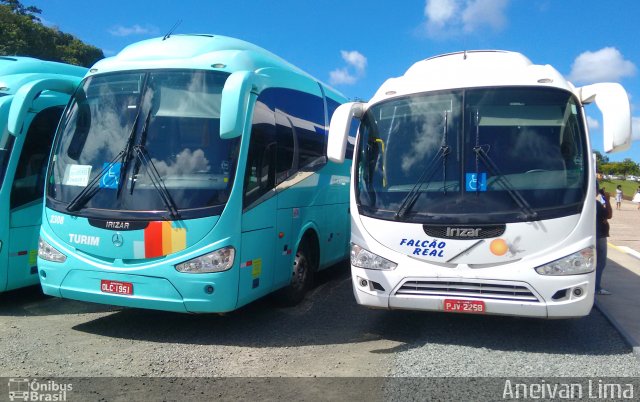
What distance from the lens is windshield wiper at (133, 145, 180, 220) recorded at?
5.82 meters

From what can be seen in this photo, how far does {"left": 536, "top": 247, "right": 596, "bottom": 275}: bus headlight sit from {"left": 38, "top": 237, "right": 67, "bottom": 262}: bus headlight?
512cm

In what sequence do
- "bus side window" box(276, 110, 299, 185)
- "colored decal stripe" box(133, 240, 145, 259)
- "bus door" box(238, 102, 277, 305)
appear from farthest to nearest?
"bus side window" box(276, 110, 299, 185) < "bus door" box(238, 102, 277, 305) < "colored decal stripe" box(133, 240, 145, 259)

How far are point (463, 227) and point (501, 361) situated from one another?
1.36 m

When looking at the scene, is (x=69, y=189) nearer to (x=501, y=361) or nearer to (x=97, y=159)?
(x=97, y=159)

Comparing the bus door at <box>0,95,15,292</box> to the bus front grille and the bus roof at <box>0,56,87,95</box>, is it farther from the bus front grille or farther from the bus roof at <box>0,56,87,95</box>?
the bus front grille

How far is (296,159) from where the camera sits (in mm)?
7613

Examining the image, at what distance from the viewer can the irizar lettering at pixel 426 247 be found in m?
5.71

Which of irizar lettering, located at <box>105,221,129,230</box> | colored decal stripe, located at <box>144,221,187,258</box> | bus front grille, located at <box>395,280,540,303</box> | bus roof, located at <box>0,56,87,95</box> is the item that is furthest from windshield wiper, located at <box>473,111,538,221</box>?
bus roof, located at <box>0,56,87,95</box>

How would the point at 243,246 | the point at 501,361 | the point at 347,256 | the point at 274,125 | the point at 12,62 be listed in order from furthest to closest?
the point at 347,256 < the point at 12,62 < the point at 274,125 < the point at 243,246 < the point at 501,361

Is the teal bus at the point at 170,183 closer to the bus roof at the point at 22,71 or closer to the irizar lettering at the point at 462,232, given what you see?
the bus roof at the point at 22,71

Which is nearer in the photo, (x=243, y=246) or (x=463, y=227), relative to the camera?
(x=463, y=227)

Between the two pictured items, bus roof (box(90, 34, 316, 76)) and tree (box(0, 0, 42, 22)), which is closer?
bus roof (box(90, 34, 316, 76))

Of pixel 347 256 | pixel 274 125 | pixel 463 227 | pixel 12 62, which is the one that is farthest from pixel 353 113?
pixel 12 62

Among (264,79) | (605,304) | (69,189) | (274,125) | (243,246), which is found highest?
(264,79)
